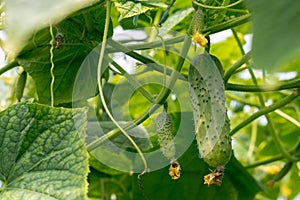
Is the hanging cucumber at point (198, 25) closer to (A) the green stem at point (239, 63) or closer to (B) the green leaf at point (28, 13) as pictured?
(A) the green stem at point (239, 63)

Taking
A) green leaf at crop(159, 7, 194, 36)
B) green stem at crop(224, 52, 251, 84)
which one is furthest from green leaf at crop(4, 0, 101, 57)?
green leaf at crop(159, 7, 194, 36)

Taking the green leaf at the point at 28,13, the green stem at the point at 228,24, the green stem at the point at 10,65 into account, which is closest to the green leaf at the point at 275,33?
the green leaf at the point at 28,13

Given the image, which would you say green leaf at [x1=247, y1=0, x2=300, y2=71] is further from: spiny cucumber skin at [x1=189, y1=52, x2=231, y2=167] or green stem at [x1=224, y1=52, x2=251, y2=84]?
green stem at [x1=224, y1=52, x2=251, y2=84]

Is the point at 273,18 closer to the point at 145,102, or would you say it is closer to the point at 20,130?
the point at 20,130

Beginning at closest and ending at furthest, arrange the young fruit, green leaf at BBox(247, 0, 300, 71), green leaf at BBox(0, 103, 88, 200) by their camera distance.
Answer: green leaf at BBox(247, 0, 300, 71) < green leaf at BBox(0, 103, 88, 200) < the young fruit

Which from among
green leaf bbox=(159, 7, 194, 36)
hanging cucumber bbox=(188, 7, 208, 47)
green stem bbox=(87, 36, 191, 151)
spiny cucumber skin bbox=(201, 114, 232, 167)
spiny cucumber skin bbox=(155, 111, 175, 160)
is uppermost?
green leaf bbox=(159, 7, 194, 36)

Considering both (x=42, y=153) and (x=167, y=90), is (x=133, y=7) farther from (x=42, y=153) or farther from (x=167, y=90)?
(x=42, y=153)

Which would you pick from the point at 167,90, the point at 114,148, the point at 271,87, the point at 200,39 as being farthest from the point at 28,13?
the point at 114,148
